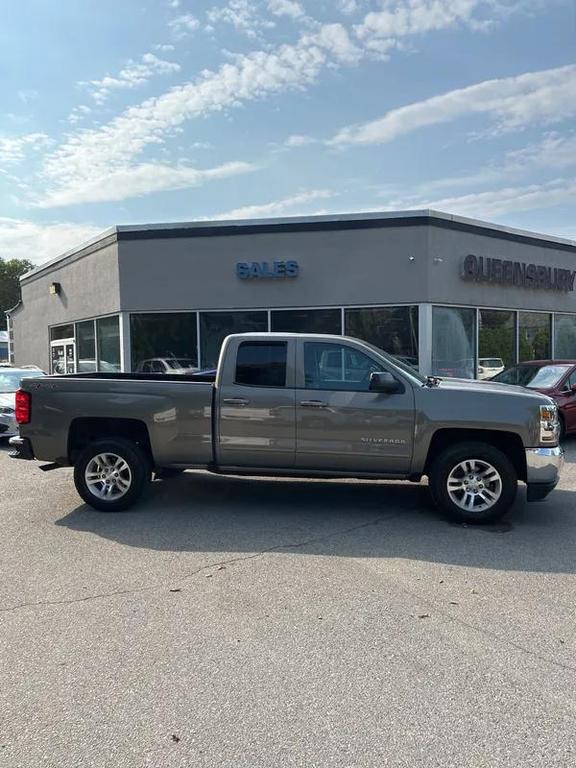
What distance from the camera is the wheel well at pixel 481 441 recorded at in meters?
6.11

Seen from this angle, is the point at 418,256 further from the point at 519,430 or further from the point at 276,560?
the point at 276,560

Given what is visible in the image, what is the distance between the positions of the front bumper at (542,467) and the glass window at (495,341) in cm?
1041

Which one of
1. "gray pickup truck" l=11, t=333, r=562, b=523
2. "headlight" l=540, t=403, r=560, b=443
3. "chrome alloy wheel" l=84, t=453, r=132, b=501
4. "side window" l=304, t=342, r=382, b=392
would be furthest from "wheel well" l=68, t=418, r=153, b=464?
"headlight" l=540, t=403, r=560, b=443

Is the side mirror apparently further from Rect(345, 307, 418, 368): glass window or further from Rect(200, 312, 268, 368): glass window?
Rect(200, 312, 268, 368): glass window

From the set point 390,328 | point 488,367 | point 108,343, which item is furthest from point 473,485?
point 108,343

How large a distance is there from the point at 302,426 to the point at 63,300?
52.5 ft

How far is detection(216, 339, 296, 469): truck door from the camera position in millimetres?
6266

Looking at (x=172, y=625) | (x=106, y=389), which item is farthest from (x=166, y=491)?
(x=172, y=625)

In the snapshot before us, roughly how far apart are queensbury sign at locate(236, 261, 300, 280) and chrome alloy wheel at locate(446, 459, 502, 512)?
984 centimetres

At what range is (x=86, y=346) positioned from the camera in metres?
18.7

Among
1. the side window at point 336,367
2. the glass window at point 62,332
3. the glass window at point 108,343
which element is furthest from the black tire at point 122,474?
the glass window at point 62,332

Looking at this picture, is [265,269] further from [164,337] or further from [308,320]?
[164,337]

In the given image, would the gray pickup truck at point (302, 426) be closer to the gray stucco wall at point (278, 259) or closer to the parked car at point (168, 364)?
the gray stucco wall at point (278, 259)

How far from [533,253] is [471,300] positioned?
3205 mm
